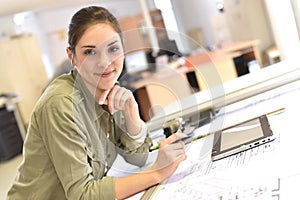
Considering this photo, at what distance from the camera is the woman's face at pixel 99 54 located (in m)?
0.89

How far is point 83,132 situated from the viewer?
36.3 inches

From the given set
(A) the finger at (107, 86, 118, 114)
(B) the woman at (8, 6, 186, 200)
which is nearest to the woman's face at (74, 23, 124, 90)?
(B) the woman at (8, 6, 186, 200)

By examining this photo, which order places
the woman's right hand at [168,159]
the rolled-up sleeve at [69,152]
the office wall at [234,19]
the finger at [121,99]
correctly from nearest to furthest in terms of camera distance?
the rolled-up sleeve at [69,152], the woman's right hand at [168,159], the finger at [121,99], the office wall at [234,19]

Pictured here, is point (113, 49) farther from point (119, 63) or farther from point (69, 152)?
point (69, 152)

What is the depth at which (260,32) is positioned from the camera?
4355 millimetres

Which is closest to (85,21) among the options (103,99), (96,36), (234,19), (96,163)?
(96,36)

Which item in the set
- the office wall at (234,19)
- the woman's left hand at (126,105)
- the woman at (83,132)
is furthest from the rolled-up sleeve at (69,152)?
the office wall at (234,19)

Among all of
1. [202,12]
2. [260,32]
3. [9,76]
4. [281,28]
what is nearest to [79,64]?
[281,28]

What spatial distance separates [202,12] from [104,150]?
21.2 ft

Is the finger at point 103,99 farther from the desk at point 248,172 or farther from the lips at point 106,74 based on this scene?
the desk at point 248,172

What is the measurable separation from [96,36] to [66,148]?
0.29 metres

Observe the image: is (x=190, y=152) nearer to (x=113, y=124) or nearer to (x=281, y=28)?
(x=113, y=124)

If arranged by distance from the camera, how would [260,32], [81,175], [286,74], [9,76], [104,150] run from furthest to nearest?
[9,76] < [260,32] < [286,74] < [104,150] < [81,175]

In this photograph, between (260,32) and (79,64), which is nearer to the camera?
(79,64)
